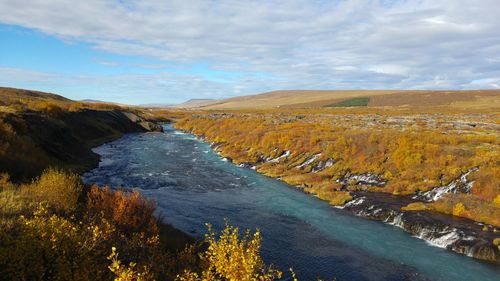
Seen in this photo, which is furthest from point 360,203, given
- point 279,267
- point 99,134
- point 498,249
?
point 99,134

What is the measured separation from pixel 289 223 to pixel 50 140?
3955 cm

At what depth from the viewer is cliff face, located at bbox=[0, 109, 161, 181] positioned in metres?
34.7

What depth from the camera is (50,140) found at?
5456 cm

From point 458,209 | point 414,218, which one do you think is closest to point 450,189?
point 458,209

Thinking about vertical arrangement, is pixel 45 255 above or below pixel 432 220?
above

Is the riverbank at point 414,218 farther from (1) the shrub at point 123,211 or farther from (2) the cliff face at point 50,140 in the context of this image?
(2) the cliff face at point 50,140

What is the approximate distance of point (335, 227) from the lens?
33.9 meters

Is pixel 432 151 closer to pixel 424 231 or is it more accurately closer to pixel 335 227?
pixel 424 231

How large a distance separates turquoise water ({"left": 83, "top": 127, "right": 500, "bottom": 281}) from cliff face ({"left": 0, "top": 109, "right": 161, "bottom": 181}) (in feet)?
16.0

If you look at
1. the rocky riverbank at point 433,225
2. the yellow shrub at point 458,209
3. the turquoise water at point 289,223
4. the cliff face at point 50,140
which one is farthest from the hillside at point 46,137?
the yellow shrub at point 458,209

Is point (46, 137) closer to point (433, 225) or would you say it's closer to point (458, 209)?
point (433, 225)

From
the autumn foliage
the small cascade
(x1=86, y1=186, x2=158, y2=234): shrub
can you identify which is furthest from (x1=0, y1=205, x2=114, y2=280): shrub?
the small cascade

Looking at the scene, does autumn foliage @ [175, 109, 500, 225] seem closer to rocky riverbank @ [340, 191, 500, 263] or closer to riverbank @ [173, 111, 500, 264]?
riverbank @ [173, 111, 500, 264]

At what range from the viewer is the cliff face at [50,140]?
3469cm
